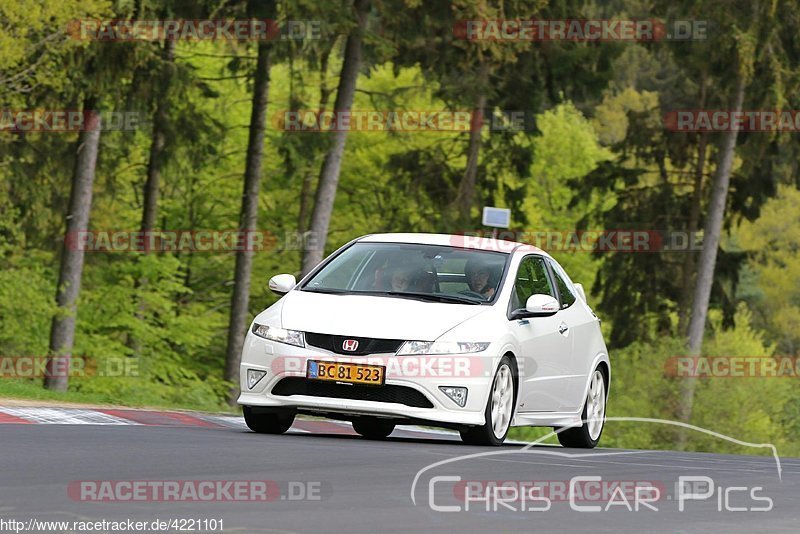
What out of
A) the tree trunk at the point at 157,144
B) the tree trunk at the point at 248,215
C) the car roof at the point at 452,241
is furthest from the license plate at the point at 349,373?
the tree trunk at the point at 248,215

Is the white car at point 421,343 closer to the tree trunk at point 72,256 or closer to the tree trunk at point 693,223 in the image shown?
the tree trunk at point 72,256

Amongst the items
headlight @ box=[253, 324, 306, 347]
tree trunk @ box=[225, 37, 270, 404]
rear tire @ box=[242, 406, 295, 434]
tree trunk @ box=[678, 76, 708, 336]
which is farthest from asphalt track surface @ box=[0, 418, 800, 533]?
tree trunk @ box=[678, 76, 708, 336]

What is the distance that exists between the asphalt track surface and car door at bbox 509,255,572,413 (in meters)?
0.64

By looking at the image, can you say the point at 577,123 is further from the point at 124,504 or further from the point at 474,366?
the point at 124,504

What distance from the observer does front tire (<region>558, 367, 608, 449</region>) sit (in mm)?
15281

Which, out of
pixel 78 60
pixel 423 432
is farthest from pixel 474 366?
pixel 78 60

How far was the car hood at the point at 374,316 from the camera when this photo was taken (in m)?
12.5

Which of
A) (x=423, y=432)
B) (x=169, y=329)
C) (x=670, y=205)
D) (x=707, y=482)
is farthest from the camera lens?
(x=670, y=205)

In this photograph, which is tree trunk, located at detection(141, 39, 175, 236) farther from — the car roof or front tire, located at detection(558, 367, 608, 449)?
the car roof

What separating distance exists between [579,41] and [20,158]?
14.4 metres

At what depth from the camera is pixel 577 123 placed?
67.6m

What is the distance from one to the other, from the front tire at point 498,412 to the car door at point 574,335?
1348 millimetres

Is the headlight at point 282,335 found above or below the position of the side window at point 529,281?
below

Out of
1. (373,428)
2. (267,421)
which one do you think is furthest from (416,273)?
(373,428)
